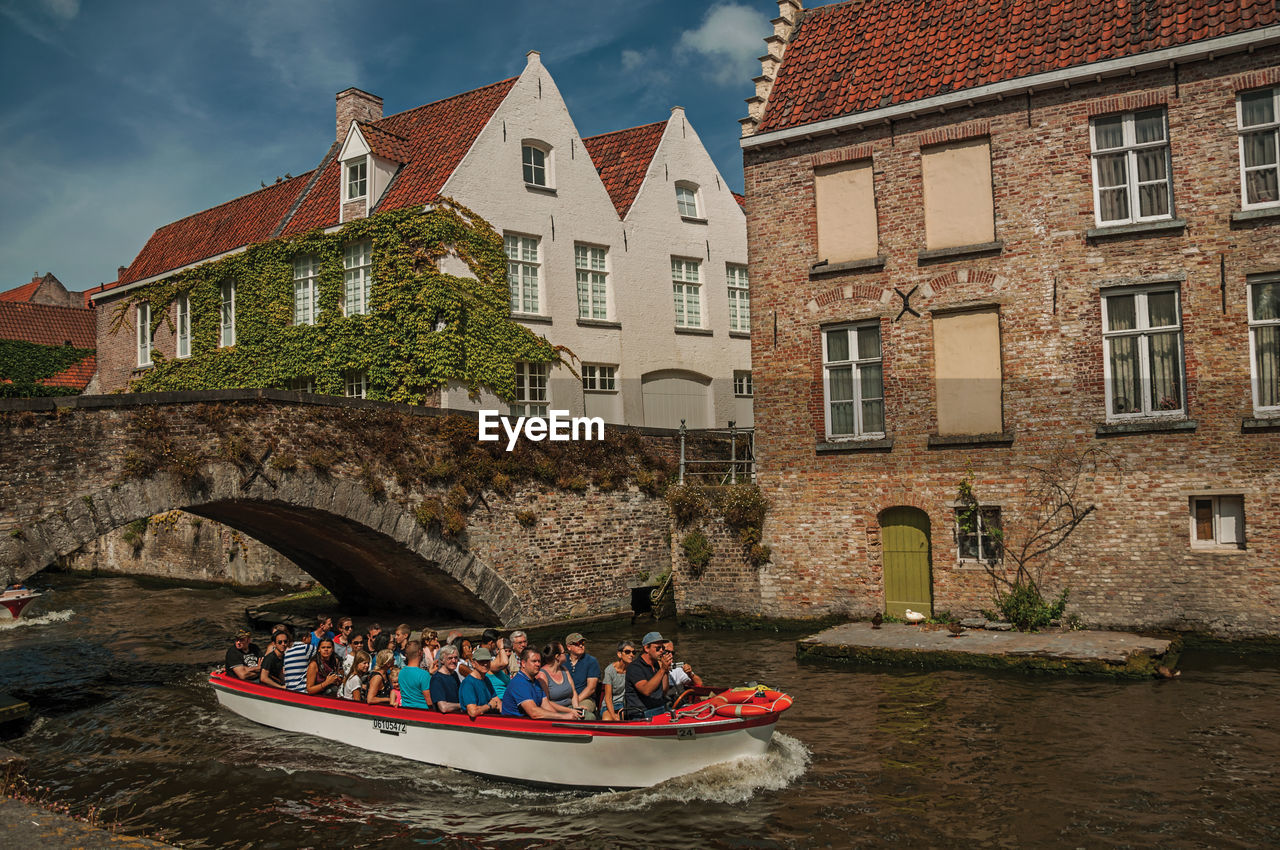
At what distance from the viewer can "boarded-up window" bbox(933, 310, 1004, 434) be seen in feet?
53.9

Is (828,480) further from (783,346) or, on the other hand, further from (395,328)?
(395,328)

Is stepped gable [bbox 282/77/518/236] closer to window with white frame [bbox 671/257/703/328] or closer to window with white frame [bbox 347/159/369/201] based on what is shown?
window with white frame [bbox 347/159/369/201]

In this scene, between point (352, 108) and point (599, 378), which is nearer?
point (599, 378)

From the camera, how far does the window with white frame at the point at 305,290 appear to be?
24266 millimetres

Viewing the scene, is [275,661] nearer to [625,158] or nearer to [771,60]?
[771,60]

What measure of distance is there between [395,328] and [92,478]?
933 cm

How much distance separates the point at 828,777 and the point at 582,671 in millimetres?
2774

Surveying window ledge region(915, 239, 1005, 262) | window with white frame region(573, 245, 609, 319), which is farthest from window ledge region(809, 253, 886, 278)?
window with white frame region(573, 245, 609, 319)

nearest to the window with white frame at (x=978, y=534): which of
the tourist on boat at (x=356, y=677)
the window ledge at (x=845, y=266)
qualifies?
the window ledge at (x=845, y=266)

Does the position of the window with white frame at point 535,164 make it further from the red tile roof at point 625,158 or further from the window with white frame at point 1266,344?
the window with white frame at point 1266,344

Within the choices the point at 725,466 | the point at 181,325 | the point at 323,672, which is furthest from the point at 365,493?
the point at 181,325

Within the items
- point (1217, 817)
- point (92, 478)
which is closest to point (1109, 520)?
point (1217, 817)

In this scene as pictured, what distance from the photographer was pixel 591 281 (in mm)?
25469

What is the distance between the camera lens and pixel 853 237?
58.1 feet
